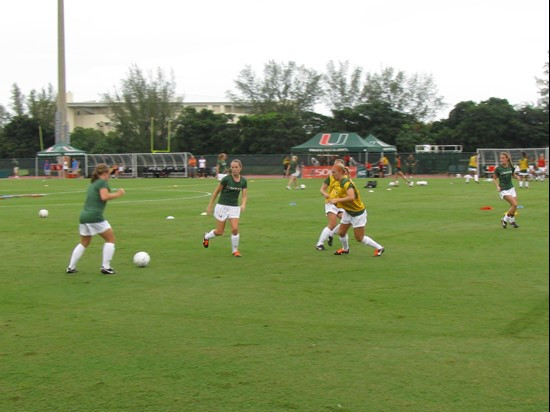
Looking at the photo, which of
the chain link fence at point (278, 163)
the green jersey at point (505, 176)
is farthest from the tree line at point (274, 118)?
the green jersey at point (505, 176)

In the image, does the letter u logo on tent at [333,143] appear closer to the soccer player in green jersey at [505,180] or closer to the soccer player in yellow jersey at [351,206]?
the soccer player in green jersey at [505,180]

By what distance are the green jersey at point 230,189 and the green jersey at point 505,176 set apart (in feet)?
26.7

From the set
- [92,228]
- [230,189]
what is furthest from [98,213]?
[230,189]

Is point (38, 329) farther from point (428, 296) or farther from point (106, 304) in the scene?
point (428, 296)

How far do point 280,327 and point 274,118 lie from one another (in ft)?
220

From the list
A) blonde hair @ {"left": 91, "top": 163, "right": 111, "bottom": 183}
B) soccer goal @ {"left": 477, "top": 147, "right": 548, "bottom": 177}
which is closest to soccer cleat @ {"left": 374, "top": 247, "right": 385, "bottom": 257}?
blonde hair @ {"left": 91, "top": 163, "right": 111, "bottom": 183}

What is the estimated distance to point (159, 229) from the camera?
18266 millimetres

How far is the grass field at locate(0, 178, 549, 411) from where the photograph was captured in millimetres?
5488

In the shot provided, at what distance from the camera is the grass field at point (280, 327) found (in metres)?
5.49

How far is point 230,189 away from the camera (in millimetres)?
13359

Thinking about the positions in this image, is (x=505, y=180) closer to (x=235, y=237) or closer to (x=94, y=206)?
(x=235, y=237)

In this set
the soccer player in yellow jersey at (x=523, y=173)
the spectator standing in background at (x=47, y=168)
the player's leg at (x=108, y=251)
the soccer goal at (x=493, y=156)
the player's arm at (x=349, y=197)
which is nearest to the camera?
the player's leg at (x=108, y=251)

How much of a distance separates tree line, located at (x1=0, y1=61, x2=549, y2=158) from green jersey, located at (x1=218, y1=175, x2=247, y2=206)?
52145mm

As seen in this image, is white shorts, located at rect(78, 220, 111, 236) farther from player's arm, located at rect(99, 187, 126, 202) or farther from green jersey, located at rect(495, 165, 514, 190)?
green jersey, located at rect(495, 165, 514, 190)
